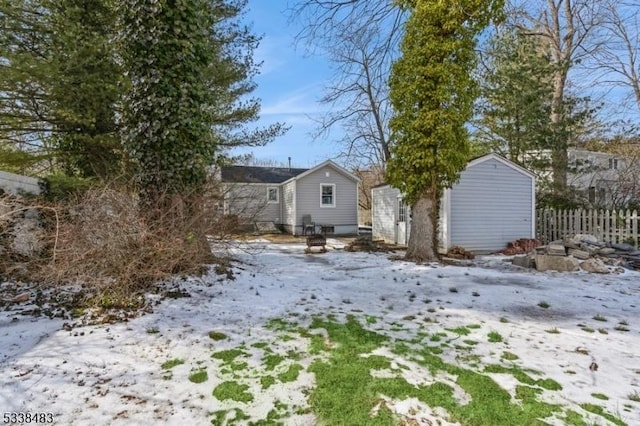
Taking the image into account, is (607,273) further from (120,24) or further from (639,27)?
(639,27)

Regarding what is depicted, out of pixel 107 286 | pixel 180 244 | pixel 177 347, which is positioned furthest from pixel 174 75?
pixel 177 347

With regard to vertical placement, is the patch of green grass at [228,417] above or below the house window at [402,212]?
below

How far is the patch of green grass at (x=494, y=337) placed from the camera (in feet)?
12.4

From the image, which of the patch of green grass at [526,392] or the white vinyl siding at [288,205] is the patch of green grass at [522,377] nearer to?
the patch of green grass at [526,392]

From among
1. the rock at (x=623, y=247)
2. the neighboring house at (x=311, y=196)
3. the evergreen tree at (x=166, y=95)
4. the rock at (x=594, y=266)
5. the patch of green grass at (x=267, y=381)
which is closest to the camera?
the patch of green grass at (x=267, y=381)

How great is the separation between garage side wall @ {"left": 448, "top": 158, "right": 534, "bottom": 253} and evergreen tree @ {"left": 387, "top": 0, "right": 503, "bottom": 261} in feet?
8.25

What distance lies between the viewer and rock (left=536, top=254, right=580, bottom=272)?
7.96 m

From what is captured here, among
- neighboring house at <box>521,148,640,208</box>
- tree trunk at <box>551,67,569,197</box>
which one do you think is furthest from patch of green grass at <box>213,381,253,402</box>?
neighboring house at <box>521,148,640,208</box>

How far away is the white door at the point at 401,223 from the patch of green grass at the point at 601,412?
36.5 ft

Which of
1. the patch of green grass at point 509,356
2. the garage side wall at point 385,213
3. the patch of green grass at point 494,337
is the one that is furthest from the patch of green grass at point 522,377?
the garage side wall at point 385,213

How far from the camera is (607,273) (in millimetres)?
7609

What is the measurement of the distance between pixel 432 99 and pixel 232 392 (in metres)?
7.83

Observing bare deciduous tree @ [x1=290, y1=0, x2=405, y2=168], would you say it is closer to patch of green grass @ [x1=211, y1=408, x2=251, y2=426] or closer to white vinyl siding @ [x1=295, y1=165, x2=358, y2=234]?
white vinyl siding @ [x1=295, y1=165, x2=358, y2=234]

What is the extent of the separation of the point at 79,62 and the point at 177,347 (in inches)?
312
